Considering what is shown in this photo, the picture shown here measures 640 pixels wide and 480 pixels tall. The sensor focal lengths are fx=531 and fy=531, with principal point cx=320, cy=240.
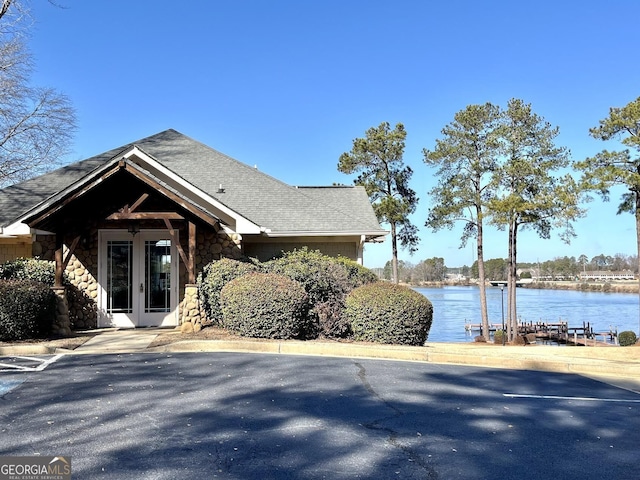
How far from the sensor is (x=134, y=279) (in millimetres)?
14414

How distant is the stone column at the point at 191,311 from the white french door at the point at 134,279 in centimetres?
189

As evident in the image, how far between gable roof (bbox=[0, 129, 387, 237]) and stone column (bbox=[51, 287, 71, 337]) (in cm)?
293

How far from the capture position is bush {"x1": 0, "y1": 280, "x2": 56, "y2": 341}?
10.9 metres

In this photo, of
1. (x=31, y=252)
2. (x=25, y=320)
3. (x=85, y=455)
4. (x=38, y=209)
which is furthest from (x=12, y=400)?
(x=31, y=252)

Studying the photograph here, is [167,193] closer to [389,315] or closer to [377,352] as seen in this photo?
[389,315]

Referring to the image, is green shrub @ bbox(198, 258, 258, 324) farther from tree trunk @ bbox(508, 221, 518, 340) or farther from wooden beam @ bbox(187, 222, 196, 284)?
tree trunk @ bbox(508, 221, 518, 340)

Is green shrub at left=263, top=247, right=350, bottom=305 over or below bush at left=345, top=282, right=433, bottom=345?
over

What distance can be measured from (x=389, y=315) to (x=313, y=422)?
20.7 feet

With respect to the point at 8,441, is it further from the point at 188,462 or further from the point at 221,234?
the point at 221,234

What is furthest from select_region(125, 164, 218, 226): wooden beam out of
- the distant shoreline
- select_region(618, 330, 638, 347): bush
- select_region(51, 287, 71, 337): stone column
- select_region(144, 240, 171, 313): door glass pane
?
the distant shoreline

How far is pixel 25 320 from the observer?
436 inches

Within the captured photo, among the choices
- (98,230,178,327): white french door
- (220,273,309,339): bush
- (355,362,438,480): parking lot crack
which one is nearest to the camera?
(355,362,438,480): parking lot crack

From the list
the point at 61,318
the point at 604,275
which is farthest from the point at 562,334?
the point at 604,275

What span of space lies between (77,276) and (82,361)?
18.7ft
